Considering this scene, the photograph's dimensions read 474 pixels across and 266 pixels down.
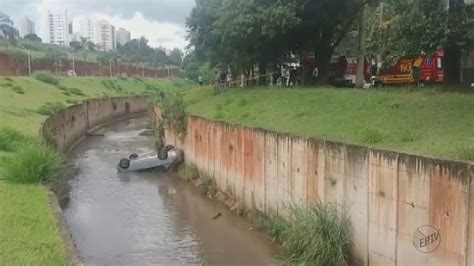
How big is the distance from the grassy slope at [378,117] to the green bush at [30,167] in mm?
6082

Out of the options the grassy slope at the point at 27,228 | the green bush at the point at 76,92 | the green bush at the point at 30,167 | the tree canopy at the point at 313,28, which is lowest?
the grassy slope at the point at 27,228

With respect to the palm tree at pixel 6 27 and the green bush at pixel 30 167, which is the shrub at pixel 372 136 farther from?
the palm tree at pixel 6 27

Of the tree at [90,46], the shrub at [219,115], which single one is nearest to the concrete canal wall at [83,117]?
the shrub at [219,115]

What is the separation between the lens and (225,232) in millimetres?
15773

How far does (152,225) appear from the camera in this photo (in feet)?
54.8

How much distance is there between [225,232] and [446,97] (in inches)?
268

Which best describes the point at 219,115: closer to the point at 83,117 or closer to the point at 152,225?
the point at 152,225

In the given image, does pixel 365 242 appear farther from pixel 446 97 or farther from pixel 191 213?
pixel 191 213

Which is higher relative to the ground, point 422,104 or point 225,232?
point 422,104

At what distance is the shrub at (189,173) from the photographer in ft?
76.5

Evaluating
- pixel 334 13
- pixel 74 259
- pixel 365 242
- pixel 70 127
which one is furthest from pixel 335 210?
pixel 70 127

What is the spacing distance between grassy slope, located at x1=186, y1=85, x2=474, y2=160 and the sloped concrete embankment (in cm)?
591

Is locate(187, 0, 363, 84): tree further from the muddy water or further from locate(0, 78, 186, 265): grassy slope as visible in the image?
locate(0, 78, 186, 265): grassy slope

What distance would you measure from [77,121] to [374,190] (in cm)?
3182
